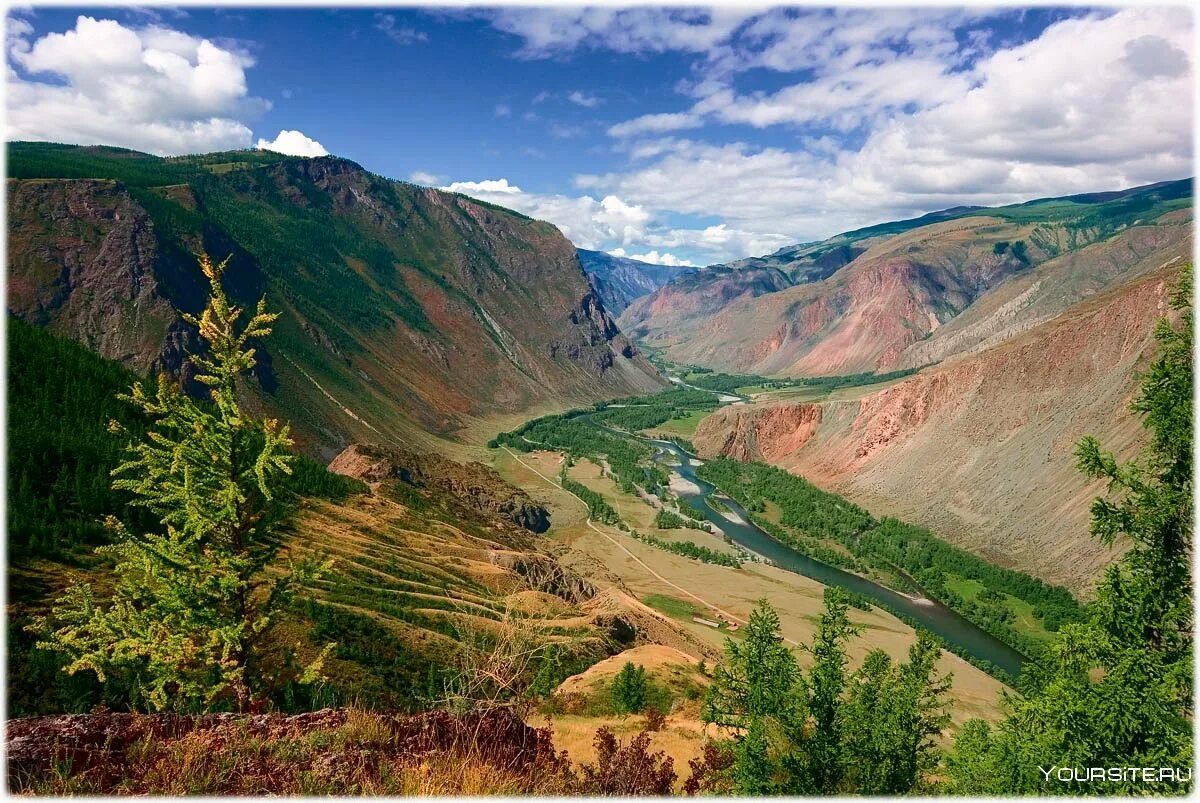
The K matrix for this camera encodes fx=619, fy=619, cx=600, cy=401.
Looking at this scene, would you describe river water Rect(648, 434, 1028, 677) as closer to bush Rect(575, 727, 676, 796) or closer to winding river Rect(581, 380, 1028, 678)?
winding river Rect(581, 380, 1028, 678)

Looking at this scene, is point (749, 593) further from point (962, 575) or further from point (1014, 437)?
point (1014, 437)

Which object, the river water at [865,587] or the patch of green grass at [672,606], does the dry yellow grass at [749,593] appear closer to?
the patch of green grass at [672,606]

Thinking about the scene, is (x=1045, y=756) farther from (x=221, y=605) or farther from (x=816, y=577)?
(x=816, y=577)

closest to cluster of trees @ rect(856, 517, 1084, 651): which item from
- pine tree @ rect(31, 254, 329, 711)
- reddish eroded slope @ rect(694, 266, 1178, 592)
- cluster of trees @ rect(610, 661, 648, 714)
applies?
reddish eroded slope @ rect(694, 266, 1178, 592)

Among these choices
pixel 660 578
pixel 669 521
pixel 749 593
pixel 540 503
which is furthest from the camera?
pixel 540 503

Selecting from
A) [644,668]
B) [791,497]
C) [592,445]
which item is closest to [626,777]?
[644,668]

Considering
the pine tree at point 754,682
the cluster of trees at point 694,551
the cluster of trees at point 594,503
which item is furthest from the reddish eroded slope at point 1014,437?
the pine tree at point 754,682
